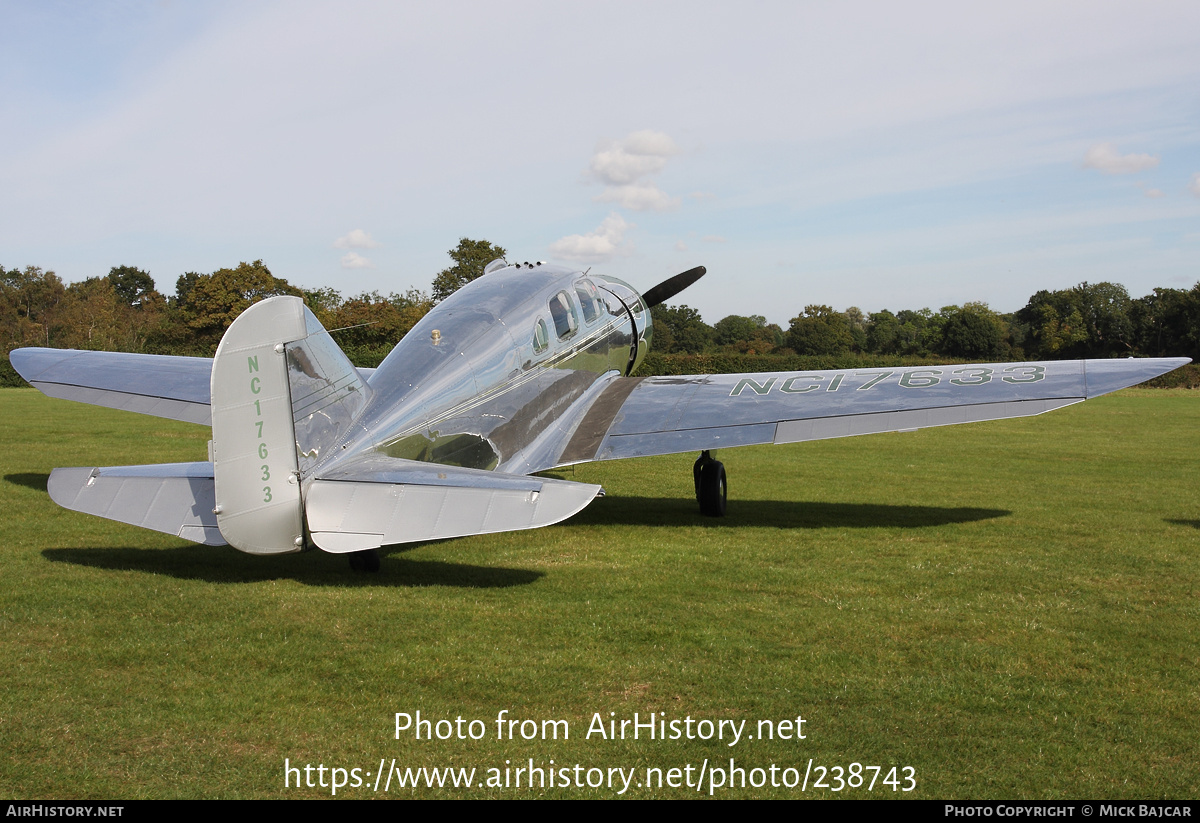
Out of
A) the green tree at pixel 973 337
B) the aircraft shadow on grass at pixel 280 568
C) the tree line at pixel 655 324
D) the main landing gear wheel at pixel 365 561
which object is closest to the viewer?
the aircraft shadow on grass at pixel 280 568

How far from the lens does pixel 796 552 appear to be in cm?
812

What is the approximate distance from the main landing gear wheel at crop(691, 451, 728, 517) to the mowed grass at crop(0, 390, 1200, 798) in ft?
1.09

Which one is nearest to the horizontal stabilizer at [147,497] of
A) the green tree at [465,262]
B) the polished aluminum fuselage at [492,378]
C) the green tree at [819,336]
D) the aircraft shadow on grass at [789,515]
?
the polished aluminum fuselage at [492,378]

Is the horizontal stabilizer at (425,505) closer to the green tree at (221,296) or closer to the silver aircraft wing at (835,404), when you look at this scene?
the silver aircraft wing at (835,404)

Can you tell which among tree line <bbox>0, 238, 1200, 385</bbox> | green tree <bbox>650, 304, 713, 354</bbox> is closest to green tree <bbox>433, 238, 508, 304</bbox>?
tree line <bbox>0, 238, 1200, 385</bbox>

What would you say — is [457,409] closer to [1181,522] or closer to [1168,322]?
[1181,522]

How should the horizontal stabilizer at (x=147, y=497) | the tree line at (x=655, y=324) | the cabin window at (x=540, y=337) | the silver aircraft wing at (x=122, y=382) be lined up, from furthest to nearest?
the tree line at (x=655, y=324) → the silver aircraft wing at (x=122, y=382) → the cabin window at (x=540, y=337) → the horizontal stabilizer at (x=147, y=497)

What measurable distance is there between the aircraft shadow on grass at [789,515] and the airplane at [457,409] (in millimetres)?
502

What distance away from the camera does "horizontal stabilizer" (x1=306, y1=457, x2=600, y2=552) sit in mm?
5367

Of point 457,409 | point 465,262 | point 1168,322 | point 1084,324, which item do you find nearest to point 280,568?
point 457,409

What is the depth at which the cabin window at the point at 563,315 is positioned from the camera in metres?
9.56

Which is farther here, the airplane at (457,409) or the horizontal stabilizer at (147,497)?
the horizontal stabilizer at (147,497)

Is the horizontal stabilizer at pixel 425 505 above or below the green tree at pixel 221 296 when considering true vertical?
below

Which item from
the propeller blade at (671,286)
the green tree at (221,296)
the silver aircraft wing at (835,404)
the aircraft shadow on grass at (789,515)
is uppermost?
the green tree at (221,296)
